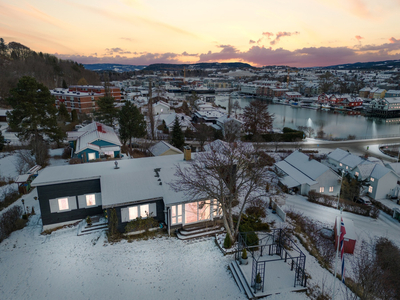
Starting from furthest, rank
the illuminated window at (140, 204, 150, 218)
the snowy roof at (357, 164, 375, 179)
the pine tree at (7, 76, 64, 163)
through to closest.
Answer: the snowy roof at (357, 164, 375, 179) → the pine tree at (7, 76, 64, 163) → the illuminated window at (140, 204, 150, 218)

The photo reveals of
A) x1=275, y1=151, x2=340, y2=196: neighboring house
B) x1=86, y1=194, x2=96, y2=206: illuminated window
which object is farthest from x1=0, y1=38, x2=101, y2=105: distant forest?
x1=275, y1=151, x2=340, y2=196: neighboring house

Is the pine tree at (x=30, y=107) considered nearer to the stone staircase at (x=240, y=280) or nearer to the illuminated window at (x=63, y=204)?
the illuminated window at (x=63, y=204)

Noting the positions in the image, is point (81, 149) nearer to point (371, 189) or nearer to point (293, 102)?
point (371, 189)

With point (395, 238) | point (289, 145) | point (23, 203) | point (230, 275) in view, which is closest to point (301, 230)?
point (230, 275)

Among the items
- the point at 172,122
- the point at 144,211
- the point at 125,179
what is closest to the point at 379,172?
the point at 144,211

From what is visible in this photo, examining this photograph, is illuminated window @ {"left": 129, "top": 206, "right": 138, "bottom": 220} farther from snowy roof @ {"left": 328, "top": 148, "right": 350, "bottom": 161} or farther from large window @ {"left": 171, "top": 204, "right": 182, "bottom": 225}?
→ snowy roof @ {"left": 328, "top": 148, "right": 350, "bottom": 161}

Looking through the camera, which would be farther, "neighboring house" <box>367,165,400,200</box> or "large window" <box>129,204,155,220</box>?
"neighboring house" <box>367,165,400,200</box>

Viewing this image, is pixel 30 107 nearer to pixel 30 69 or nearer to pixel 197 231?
pixel 197 231
